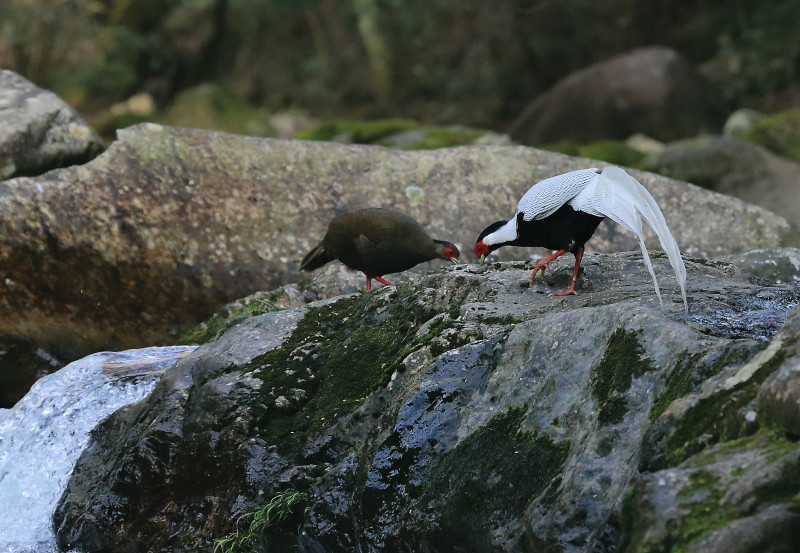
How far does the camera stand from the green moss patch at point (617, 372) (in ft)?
8.76

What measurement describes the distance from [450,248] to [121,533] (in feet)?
7.57

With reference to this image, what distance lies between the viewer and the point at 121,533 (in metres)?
3.88

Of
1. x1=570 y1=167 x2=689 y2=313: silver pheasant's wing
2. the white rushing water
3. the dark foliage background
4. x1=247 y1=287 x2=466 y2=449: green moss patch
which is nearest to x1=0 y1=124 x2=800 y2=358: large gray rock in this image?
the white rushing water

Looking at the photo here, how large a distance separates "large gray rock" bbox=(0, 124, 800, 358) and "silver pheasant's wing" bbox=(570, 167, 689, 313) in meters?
3.32

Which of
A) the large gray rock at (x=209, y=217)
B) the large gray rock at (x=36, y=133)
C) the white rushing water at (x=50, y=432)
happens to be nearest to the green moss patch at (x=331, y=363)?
the white rushing water at (x=50, y=432)

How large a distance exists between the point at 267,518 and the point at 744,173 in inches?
310

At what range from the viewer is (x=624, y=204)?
3.40 m

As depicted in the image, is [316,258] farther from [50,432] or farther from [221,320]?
[50,432]

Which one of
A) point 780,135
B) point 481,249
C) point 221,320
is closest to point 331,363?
point 481,249

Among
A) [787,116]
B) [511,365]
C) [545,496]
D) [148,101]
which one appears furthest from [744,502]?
[148,101]

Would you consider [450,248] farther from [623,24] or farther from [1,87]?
[623,24]

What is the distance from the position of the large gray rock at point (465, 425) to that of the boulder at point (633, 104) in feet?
35.4

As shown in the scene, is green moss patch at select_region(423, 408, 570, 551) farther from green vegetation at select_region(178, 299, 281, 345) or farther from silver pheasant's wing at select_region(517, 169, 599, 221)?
green vegetation at select_region(178, 299, 281, 345)

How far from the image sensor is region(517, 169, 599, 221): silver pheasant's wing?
3783 mm
